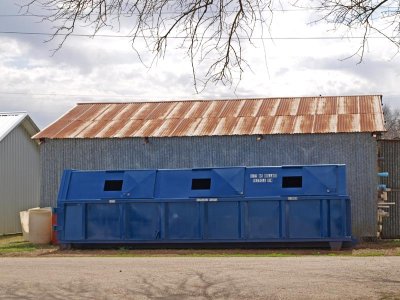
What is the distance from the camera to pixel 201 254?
1867 cm

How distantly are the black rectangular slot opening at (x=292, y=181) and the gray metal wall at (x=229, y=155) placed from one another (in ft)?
8.95

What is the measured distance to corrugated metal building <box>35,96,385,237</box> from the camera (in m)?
21.7

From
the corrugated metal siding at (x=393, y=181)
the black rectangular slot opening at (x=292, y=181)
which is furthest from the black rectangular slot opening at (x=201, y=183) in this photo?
the corrugated metal siding at (x=393, y=181)

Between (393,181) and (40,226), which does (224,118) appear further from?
(40,226)

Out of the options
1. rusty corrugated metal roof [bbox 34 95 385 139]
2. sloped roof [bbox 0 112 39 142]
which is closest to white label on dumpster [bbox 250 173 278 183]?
rusty corrugated metal roof [bbox 34 95 385 139]

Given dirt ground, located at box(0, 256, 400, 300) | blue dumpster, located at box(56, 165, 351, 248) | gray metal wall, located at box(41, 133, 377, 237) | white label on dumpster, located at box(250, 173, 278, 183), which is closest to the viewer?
dirt ground, located at box(0, 256, 400, 300)

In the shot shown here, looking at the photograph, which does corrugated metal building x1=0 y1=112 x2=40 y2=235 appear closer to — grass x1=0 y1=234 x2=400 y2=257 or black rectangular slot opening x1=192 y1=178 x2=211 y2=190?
grass x1=0 y1=234 x2=400 y2=257

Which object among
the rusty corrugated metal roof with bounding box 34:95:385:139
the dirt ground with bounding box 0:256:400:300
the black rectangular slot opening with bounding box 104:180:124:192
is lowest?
the dirt ground with bounding box 0:256:400:300

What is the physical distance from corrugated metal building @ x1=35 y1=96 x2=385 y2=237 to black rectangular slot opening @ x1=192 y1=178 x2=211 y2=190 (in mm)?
2859

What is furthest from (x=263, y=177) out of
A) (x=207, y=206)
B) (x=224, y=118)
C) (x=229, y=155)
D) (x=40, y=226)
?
(x=40, y=226)

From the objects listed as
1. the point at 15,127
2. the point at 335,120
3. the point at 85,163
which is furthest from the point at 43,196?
the point at 335,120

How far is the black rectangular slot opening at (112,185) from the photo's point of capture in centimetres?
2048

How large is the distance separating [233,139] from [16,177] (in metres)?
11.9

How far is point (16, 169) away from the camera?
30.6 m
